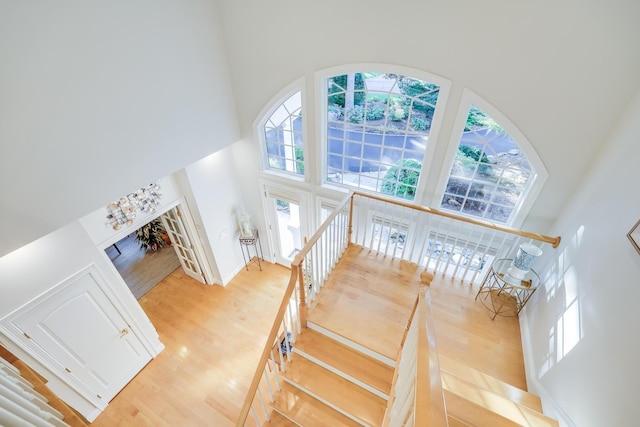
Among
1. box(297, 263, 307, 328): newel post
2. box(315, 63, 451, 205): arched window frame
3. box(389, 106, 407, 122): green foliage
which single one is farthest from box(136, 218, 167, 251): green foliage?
box(389, 106, 407, 122): green foliage

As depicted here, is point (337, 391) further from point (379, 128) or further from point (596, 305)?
point (379, 128)

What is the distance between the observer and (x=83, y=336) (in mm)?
3236

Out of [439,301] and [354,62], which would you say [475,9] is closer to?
[354,62]

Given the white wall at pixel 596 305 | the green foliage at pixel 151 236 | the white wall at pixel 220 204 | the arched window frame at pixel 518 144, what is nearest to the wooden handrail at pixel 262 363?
the white wall at pixel 596 305

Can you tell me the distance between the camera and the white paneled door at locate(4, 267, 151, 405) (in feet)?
9.30

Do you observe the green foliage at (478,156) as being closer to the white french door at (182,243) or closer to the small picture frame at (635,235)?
the small picture frame at (635,235)

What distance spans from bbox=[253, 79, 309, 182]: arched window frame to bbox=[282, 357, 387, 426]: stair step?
264 cm

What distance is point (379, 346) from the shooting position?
2.63 meters

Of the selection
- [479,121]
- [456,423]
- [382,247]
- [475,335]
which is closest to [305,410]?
[456,423]

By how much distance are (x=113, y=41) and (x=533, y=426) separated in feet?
15.5

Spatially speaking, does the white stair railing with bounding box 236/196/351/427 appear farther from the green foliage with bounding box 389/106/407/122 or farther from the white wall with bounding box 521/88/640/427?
the white wall with bounding box 521/88/640/427

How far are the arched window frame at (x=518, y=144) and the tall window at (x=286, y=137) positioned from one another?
203cm

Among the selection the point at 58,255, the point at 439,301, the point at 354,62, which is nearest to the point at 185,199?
the point at 58,255

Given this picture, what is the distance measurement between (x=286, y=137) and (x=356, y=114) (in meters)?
1.25
